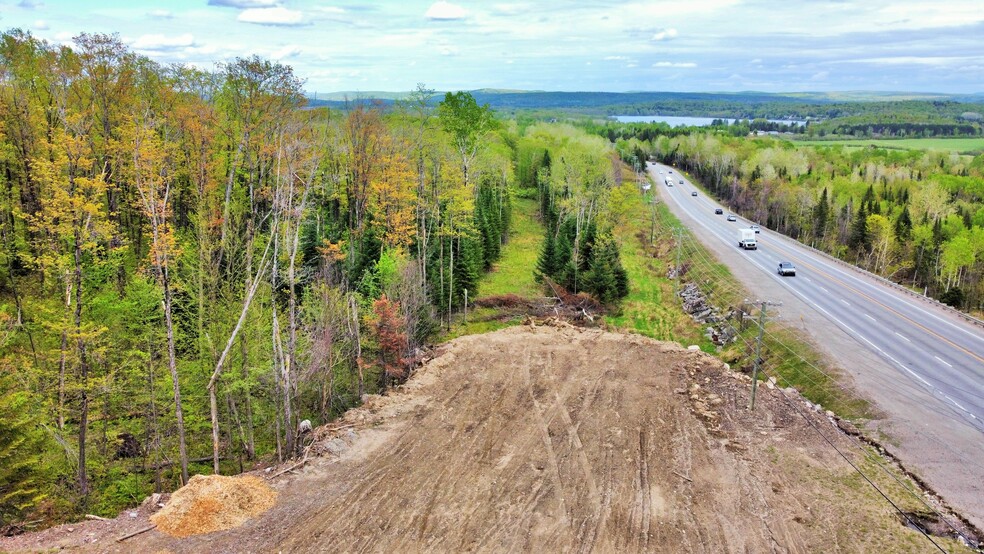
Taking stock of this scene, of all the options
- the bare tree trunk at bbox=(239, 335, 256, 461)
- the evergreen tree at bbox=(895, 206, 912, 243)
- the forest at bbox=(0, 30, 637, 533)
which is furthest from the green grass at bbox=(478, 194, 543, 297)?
the evergreen tree at bbox=(895, 206, 912, 243)

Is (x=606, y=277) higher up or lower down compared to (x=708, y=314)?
higher up

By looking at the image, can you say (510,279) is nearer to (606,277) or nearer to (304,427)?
(606,277)

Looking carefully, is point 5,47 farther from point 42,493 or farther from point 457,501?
point 457,501

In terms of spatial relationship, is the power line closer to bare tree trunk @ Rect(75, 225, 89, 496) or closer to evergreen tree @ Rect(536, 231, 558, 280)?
evergreen tree @ Rect(536, 231, 558, 280)

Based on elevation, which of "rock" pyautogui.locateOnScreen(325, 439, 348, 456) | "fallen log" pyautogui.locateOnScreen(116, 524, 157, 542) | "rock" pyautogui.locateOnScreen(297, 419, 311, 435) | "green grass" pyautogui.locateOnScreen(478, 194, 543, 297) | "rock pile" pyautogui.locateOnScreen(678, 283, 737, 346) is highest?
"green grass" pyautogui.locateOnScreen(478, 194, 543, 297)

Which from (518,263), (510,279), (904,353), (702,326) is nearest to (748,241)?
(702,326)

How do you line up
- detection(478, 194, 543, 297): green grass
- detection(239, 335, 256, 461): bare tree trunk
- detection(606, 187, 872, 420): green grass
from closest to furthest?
detection(239, 335, 256, 461): bare tree trunk → detection(606, 187, 872, 420): green grass → detection(478, 194, 543, 297): green grass
